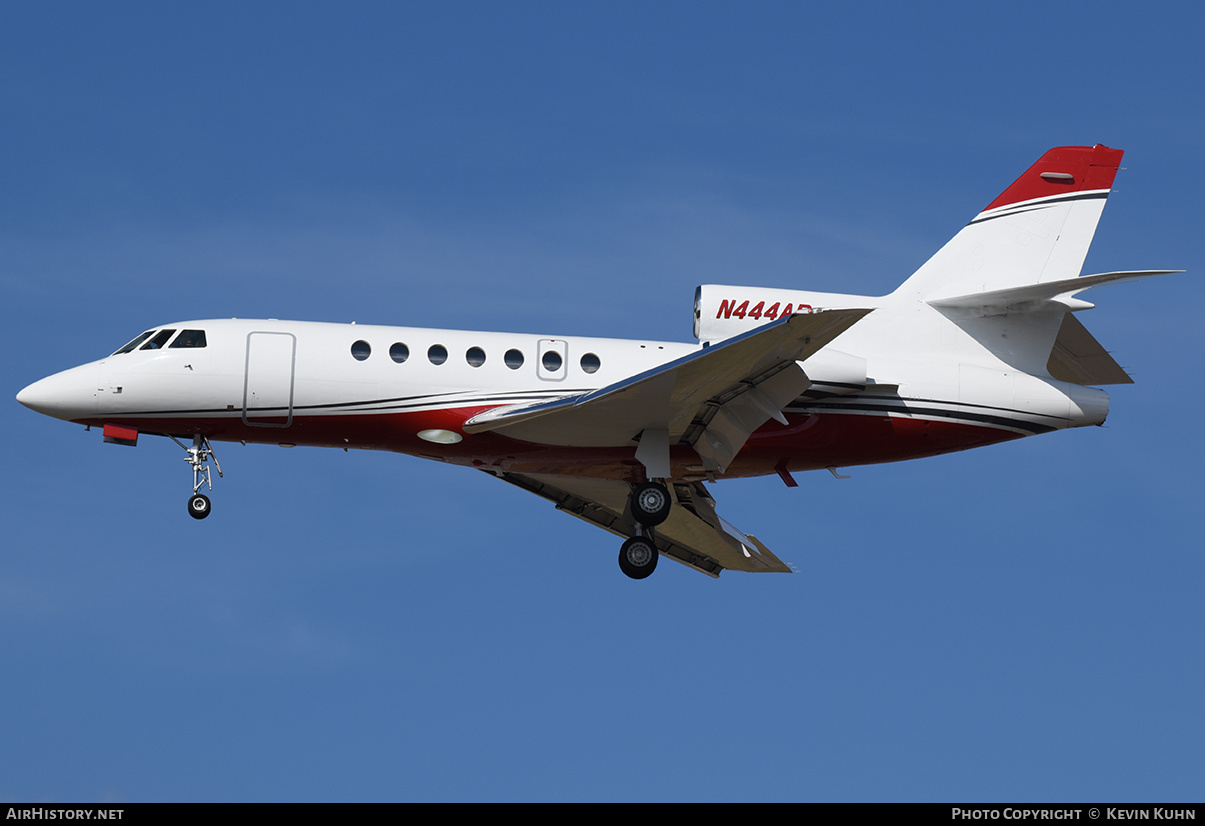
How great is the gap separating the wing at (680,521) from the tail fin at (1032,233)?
5.53 meters

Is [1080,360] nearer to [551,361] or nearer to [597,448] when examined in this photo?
[597,448]

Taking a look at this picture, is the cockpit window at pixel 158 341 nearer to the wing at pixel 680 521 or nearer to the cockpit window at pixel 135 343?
the cockpit window at pixel 135 343

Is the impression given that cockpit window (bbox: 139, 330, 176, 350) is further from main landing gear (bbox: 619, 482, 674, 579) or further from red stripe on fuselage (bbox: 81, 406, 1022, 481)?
main landing gear (bbox: 619, 482, 674, 579)

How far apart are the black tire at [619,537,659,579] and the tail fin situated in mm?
5939

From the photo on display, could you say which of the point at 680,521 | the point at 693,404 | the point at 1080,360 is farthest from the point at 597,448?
the point at 1080,360

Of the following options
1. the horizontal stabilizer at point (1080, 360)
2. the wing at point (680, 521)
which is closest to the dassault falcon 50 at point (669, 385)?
the horizontal stabilizer at point (1080, 360)

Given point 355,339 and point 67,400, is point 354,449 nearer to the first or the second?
point 355,339

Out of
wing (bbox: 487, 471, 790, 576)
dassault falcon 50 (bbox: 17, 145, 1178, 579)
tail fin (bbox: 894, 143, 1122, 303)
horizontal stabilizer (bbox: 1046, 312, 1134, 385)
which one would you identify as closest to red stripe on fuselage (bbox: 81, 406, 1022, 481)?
dassault falcon 50 (bbox: 17, 145, 1178, 579)

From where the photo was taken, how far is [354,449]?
75.6 ft

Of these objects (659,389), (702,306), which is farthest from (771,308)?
(659,389)

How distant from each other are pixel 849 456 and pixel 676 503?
158 inches

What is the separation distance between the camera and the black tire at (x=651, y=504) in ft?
74.7

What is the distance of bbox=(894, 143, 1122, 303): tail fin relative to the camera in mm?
23953

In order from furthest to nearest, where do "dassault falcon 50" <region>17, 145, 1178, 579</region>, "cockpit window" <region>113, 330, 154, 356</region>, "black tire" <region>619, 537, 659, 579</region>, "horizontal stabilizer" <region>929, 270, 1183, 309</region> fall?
"black tire" <region>619, 537, 659, 579</region> < "cockpit window" <region>113, 330, 154, 356</region> < "dassault falcon 50" <region>17, 145, 1178, 579</region> < "horizontal stabilizer" <region>929, 270, 1183, 309</region>
